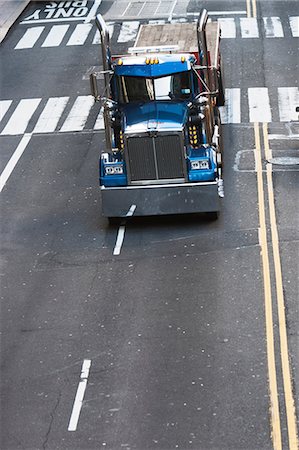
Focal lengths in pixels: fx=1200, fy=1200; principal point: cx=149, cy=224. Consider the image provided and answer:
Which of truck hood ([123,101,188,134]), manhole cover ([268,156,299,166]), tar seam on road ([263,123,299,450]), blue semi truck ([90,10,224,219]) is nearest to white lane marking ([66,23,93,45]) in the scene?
manhole cover ([268,156,299,166])


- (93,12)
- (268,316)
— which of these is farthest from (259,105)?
(93,12)

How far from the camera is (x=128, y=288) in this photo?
22.5 m

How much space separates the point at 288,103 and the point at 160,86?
9.59 meters

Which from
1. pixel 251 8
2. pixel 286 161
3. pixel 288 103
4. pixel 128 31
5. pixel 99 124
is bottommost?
pixel 251 8

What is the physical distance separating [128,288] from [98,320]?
1.64m

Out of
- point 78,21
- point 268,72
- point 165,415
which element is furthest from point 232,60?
point 165,415

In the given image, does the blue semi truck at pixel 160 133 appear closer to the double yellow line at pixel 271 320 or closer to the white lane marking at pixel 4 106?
the double yellow line at pixel 271 320

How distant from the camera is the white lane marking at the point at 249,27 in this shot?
44.5m

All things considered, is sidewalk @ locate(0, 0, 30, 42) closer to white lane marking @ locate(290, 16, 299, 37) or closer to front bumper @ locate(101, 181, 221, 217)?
white lane marking @ locate(290, 16, 299, 37)

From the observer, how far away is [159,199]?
83.7 ft

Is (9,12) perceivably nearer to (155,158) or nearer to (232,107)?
(232,107)

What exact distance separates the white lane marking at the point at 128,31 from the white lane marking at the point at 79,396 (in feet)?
90.0

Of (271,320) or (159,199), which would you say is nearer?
(271,320)

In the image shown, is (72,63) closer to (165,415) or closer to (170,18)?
(170,18)
